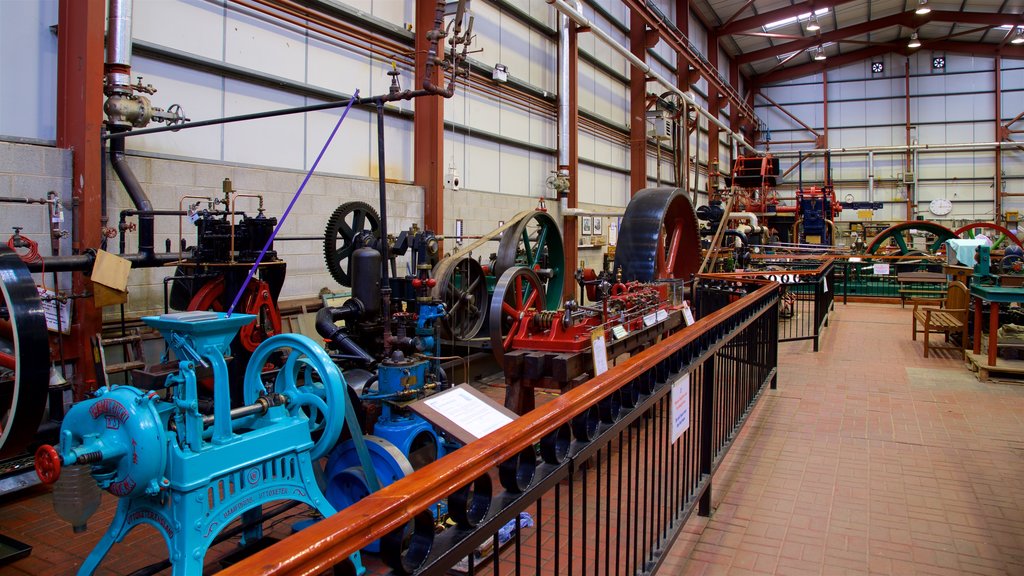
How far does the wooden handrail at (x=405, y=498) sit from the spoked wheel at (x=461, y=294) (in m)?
3.75

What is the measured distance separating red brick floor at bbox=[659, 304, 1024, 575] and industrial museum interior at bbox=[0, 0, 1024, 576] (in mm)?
27

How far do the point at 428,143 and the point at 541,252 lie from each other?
185cm

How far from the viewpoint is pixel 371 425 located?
3.39m

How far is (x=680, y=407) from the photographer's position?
8.81ft

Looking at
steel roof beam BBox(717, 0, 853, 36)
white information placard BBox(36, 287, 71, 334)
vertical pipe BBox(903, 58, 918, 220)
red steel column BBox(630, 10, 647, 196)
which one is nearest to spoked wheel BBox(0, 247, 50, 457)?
white information placard BBox(36, 287, 71, 334)

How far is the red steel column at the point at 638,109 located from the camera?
13.1m

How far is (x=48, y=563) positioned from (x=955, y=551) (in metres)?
4.16

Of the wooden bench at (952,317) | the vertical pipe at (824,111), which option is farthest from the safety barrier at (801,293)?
the vertical pipe at (824,111)

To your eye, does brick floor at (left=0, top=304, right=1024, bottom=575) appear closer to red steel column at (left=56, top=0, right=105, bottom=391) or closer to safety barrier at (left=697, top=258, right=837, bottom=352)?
red steel column at (left=56, top=0, right=105, bottom=391)

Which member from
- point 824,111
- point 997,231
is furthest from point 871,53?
point 997,231

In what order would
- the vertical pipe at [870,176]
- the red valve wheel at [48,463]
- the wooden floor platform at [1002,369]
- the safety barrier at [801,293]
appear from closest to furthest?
the red valve wheel at [48,463] → the wooden floor platform at [1002,369] → the safety barrier at [801,293] → the vertical pipe at [870,176]

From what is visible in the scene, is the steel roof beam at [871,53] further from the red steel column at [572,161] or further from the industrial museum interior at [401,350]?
the red steel column at [572,161]

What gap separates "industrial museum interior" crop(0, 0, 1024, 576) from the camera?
2217 mm

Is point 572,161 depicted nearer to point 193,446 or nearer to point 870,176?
point 193,446
